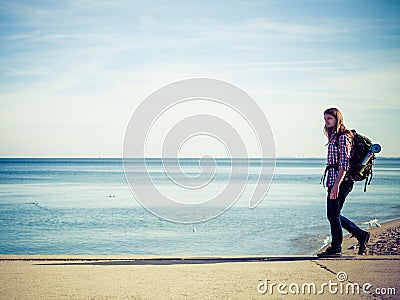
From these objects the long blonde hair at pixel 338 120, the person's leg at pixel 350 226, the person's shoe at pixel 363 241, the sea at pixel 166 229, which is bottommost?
the sea at pixel 166 229

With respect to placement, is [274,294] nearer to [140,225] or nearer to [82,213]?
[140,225]

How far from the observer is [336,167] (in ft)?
23.4

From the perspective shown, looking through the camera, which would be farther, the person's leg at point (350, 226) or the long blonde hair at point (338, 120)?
the person's leg at point (350, 226)

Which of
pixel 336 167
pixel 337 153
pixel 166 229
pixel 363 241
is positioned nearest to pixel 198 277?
pixel 336 167

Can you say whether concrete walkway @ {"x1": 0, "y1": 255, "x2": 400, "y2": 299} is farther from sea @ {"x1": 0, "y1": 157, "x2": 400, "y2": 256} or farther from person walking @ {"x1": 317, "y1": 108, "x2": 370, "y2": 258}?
sea @ {"x1": 0, "y1": 157, "x2": 400, "y2": 256}

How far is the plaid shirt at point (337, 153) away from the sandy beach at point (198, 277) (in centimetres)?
119

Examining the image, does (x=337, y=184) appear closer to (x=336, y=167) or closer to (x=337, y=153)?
(x=336, y=167)

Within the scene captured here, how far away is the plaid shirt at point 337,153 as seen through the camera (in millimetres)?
7020

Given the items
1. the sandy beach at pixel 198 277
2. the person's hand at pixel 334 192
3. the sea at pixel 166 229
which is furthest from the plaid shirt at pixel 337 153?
the sea at pixel 166 229

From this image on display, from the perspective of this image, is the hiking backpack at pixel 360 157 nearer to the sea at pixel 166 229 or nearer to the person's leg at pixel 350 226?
the person's leg at pixel 350 226

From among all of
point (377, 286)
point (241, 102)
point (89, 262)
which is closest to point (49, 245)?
point (241, 102)

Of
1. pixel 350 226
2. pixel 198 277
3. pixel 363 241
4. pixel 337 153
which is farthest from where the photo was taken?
pixel 363 241

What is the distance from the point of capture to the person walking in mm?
7031

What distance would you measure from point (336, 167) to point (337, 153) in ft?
0.66
